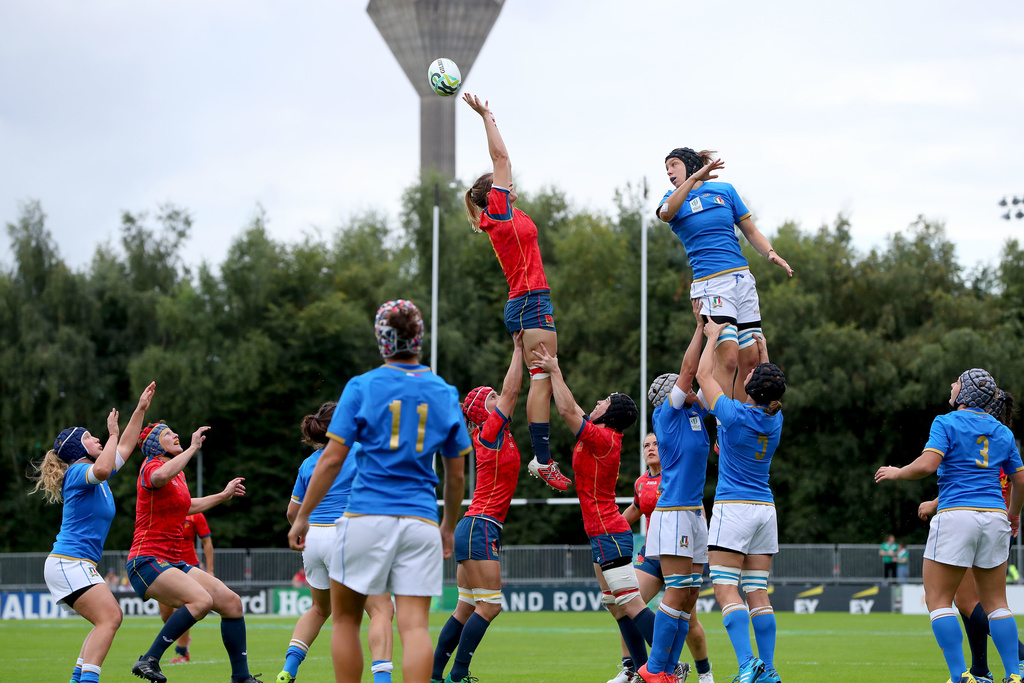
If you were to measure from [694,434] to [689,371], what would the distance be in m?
0.56

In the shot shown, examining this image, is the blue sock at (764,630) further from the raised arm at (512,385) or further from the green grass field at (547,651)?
the raised arm at (512,385)

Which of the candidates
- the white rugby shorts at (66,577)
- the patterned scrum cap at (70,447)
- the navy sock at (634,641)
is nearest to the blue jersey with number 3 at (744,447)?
the navy sock at (634,641)

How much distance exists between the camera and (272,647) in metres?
16.5

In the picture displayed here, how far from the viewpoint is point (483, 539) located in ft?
32.1

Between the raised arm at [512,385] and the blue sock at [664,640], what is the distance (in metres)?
2.16

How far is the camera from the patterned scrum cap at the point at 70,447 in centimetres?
986

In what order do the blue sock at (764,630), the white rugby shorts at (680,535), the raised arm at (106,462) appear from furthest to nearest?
1. the raised arm at (106,462)
2. the white rugby shorts at (680,535)
3. the blue sock at (764,630)

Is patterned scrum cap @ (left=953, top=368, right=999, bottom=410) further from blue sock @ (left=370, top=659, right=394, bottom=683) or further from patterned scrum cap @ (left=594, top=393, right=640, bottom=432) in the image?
blue sock @ (left=370, top=659, right=394, bottom=683)

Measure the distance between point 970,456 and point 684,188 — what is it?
3.10 metres

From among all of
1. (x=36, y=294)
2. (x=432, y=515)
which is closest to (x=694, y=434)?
(x=432, y=515)

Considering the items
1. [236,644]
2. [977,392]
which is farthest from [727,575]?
[236,644]

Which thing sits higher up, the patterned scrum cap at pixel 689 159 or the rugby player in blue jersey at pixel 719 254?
the patterned scrum cap at pixel 689 159

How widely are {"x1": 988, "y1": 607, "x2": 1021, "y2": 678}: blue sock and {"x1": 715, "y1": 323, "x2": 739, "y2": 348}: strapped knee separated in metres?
2.99

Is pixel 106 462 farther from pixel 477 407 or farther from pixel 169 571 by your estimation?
pixel 477 407
